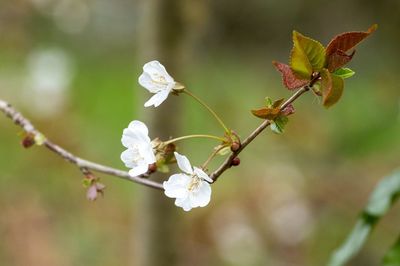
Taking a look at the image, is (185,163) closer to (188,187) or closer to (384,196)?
(188,187)

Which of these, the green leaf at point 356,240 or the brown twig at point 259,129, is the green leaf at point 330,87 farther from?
the green leaf at point 356,240

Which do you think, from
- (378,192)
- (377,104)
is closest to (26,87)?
(377,104)

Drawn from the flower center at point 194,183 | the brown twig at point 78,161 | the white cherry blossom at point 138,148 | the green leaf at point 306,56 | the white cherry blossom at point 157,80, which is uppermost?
the brown twig at point 78,161

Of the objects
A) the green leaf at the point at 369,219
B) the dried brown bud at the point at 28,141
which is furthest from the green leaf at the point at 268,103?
the green leaf at the point at 369,219

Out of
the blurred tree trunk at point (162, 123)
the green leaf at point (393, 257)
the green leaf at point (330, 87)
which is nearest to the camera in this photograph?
the green leaf at point (330, 87)

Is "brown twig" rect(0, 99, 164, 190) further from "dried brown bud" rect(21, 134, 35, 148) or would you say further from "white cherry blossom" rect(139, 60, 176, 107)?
"white cherry blossom" rect(139, 60, 176, 107)

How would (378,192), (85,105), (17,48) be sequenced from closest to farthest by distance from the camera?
(378,192) < (85,105) < (17,48)

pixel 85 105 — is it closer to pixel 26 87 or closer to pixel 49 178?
pixel 26 87

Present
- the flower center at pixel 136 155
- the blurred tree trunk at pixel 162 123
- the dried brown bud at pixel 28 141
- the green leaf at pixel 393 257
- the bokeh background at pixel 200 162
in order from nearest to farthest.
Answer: the flower center at pixel 136 155 → the dried brown bud at pixel 28 141 → the green leaf at pixel 393 257 → the blurred tree trunk at pixel 162 123 → the bokeh background at pixel 200 162

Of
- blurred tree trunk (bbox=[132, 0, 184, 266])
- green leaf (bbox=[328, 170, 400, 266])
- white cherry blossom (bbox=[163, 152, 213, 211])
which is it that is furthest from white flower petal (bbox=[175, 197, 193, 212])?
blurred tree trunk (bbox=[132, 0, 184, 266])
